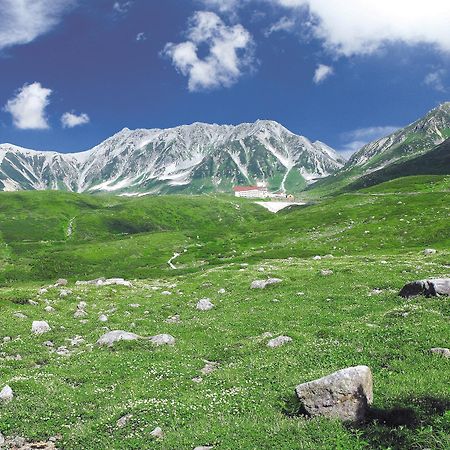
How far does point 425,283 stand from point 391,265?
2122 cm

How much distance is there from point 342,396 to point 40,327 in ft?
80.9

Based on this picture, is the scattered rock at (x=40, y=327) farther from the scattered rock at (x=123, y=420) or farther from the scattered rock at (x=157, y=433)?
the scattered rock at (x=157, y=433)

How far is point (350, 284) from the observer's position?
3941 cm

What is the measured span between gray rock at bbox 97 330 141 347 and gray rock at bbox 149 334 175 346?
1274 mm

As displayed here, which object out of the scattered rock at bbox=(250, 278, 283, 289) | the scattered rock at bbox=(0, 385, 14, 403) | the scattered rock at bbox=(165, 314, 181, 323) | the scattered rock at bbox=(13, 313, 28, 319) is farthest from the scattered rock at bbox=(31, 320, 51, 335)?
the scattered rock at bbox=(250, 278, 283, 289)

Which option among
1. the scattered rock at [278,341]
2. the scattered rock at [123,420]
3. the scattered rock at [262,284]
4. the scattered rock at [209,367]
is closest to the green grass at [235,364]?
the scattered rock at [123,420]

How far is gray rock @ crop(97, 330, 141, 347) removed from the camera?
2651cm

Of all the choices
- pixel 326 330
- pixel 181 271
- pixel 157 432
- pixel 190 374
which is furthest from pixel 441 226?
pixel 157 432

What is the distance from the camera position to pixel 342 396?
13953mm

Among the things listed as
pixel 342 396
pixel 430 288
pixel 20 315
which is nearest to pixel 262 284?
pixel 430 288

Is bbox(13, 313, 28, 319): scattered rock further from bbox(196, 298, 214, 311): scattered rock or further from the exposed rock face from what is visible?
the exposed rock face

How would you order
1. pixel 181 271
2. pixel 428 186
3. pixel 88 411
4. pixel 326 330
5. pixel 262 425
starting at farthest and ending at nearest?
pixel 428 186
pixel 181 271
pixel 326 330
pixel 88 411
pixel 262 425

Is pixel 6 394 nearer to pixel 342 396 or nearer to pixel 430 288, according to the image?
pixel 342 396

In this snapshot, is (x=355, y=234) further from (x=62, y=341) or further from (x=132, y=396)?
(x=132, y=396)
